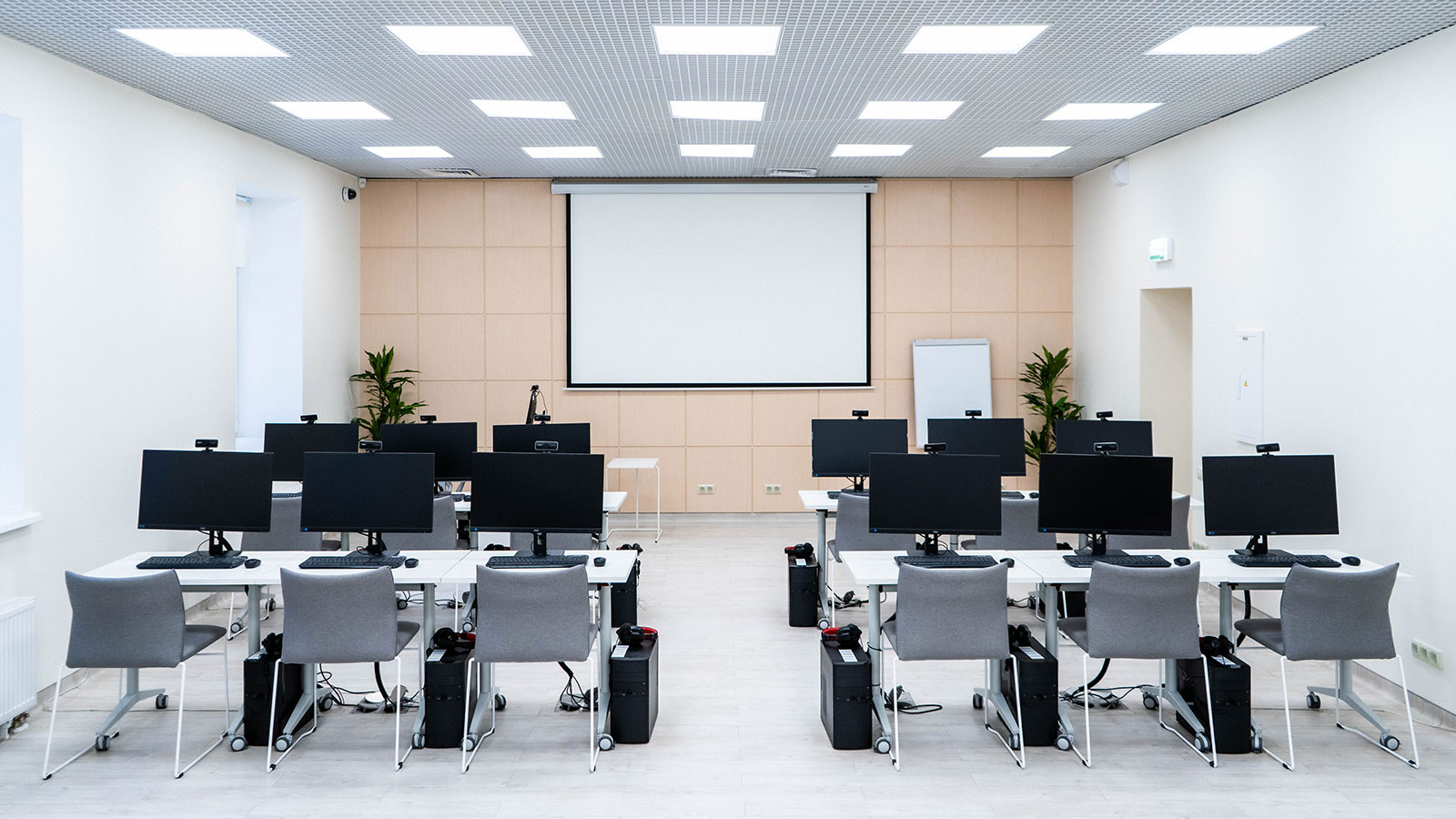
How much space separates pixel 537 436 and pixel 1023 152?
4.72m

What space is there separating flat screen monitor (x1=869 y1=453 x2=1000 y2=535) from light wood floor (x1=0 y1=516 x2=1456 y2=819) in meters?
0.92

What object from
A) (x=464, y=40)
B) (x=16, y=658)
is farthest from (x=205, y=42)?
(x=16, y=658)

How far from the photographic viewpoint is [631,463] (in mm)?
9516

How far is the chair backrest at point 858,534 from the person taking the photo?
245 inches

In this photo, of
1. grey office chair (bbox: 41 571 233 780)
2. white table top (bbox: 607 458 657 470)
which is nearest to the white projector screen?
white table top (bbox: 607 458 657 470)

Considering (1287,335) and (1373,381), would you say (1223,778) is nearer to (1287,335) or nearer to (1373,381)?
(1373,381)

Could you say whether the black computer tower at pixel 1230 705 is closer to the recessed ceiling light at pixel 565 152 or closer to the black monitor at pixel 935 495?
the black monitor at pixel 935 495

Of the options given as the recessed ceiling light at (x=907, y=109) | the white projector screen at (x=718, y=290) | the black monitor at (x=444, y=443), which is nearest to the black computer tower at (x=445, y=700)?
the black monitor at (x=444, y=443)

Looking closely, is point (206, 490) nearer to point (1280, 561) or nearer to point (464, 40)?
point (464, 40)

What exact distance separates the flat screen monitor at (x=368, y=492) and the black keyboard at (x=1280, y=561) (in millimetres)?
3904

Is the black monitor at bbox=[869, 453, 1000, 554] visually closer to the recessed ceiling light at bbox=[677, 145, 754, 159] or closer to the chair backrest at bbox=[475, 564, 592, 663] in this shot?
the chair backrest at bbox=[475, 564, 592, 663]

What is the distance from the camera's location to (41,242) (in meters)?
5.37

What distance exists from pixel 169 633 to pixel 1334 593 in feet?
15.9

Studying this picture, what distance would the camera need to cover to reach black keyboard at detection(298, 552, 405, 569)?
190 inches
